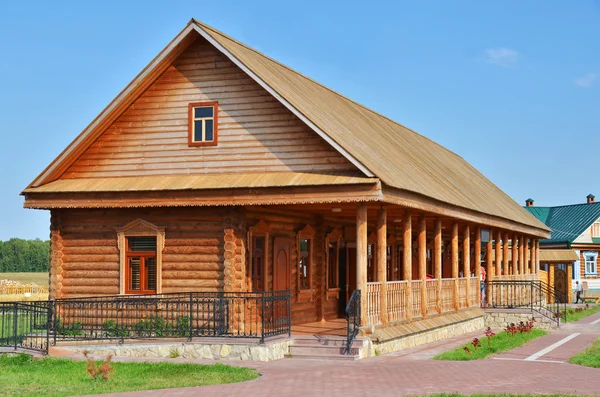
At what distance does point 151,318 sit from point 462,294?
13.9 m

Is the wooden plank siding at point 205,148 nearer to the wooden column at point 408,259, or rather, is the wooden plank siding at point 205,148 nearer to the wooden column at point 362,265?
the wooden column at point 362,265

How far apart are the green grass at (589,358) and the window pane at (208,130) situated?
10.9m

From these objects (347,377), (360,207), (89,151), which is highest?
(89,151)

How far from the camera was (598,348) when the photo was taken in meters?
23.5

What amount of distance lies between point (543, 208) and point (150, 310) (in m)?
58.9

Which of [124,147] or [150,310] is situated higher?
[124,147]

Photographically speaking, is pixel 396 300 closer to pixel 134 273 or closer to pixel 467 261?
pixel 134 273

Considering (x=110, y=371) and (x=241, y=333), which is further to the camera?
(x=241, y=333)

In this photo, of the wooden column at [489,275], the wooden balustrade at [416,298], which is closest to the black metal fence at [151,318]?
the wooden balustrade at [416,298]

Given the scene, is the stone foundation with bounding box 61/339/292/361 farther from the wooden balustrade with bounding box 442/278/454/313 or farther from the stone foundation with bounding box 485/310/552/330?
the stone foundation with bounding box 485/310/552/330

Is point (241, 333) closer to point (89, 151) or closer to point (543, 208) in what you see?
point (89, 151)

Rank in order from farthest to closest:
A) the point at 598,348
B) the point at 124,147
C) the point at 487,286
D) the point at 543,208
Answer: the point at 543,208 → the point at 487,286 → the point at 124,147 → the point at 598,348

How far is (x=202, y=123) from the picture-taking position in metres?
24.4

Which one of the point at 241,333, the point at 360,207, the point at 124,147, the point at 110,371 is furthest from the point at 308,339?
the point at 124,147
